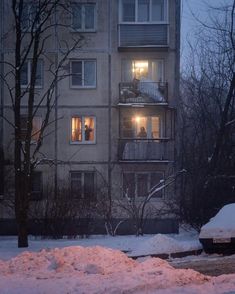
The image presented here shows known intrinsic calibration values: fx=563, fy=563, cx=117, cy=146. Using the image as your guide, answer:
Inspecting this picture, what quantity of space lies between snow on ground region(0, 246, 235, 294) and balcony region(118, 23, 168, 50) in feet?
55.3

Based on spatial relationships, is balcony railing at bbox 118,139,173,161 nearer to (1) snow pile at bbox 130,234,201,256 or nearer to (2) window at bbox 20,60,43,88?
(2) window at bbox 20,60,43,88

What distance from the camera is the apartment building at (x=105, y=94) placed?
2755 centimetres

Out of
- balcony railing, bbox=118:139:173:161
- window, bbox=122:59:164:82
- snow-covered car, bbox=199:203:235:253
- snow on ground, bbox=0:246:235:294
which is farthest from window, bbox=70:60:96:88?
snow on ground, bbox=0:246:235:294

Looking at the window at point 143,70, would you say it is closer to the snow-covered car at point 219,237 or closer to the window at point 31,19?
the window at point 31,19

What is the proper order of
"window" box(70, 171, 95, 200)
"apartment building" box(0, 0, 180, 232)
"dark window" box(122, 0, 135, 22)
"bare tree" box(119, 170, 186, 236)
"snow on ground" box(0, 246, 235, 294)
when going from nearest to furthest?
1. "snow on ground" box(0, 246, 235, 294)
2. "bare tree" box(119, 170, 186, 236)
3. "window" box(70, 171, 95, 200)
4. "apartment building" box(0, 0, 180, 232)
5. "dark window" box(122, 0, 135, 22)

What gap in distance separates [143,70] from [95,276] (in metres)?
19.2

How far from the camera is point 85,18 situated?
2830cm

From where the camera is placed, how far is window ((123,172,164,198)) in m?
26.1

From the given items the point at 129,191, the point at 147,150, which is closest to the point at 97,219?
the point at 129,191

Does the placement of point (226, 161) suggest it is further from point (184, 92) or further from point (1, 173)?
point (184, 92)

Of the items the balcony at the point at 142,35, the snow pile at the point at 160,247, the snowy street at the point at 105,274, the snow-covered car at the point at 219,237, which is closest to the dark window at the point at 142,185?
the balcony at the point at 142,35

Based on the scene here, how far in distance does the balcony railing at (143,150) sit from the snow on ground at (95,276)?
1517 cm

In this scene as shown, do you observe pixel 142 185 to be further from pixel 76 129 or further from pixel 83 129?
pixel 76 129

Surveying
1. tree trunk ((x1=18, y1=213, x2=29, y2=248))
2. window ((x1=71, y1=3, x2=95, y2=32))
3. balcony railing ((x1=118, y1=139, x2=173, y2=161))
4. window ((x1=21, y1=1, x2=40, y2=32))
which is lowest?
tree trunk ((x1=18, y1=213, x2=29, y2=248))
